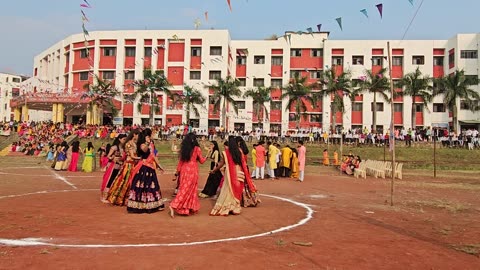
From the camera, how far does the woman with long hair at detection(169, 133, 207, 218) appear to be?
861 centimetres

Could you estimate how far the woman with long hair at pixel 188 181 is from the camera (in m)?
8.61

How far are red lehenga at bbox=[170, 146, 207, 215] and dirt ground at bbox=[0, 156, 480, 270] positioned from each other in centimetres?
25

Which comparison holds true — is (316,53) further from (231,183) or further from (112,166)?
(231,183)

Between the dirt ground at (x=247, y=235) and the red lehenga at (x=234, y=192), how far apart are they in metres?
0.30

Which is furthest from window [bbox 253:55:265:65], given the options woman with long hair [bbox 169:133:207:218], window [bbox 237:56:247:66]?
woman with long hair [bbox 169:133:207:218]

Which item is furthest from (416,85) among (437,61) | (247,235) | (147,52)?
(247,235)

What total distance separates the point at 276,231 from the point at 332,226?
127cm

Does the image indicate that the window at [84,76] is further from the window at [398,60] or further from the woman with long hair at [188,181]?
the woman with long hair at [188,181]

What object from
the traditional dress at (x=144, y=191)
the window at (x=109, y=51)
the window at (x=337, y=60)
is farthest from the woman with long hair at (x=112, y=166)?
the window at (x=337, y=60)

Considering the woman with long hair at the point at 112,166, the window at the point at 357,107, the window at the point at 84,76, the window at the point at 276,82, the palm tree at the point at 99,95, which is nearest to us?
the woman with long hair at the point at 112,166

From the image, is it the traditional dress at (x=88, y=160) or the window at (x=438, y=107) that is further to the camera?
the window at (x=438, y=107)

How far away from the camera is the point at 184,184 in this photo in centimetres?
888

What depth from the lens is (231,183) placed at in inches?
368

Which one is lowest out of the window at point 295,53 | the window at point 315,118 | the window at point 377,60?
the window at point 315,118
